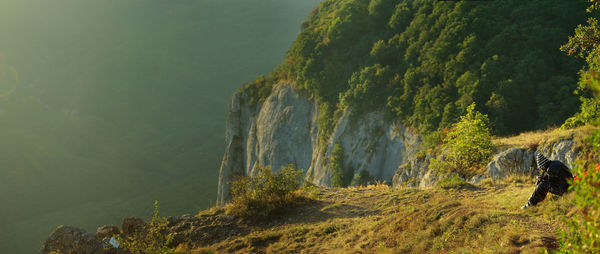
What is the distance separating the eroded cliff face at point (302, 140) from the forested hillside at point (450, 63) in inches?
67.3

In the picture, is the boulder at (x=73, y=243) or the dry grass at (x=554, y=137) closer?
the dry grass at (x=554, y=137)

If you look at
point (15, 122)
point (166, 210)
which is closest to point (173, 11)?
point (15, 122)

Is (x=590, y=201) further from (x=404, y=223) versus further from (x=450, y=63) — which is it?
(x=450, y=63)

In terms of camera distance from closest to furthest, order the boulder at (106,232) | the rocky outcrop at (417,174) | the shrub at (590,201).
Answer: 1. the shrub at (590,201)
2. the boulder at (106,232)
3. the rocky outcrop at (417,174)

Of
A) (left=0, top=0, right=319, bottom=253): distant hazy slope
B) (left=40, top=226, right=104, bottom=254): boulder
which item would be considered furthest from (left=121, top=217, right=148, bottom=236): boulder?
(left=0, top=0, right=319, bottom=253): distant hazy slope

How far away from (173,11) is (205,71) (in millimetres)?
48711

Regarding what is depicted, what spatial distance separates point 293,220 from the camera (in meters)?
11.9

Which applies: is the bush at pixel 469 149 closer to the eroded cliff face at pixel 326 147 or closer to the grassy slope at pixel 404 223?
the eroded cliff face at pixel 326 147

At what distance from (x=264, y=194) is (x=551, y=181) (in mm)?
9340

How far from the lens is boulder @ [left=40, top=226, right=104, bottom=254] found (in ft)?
34.6

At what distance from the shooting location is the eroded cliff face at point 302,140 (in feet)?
82.5

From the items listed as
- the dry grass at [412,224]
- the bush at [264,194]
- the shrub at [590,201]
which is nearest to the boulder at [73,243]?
the dry grass at [412,224]

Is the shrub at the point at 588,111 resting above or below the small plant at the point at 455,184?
above

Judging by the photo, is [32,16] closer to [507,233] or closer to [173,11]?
[173,11]
